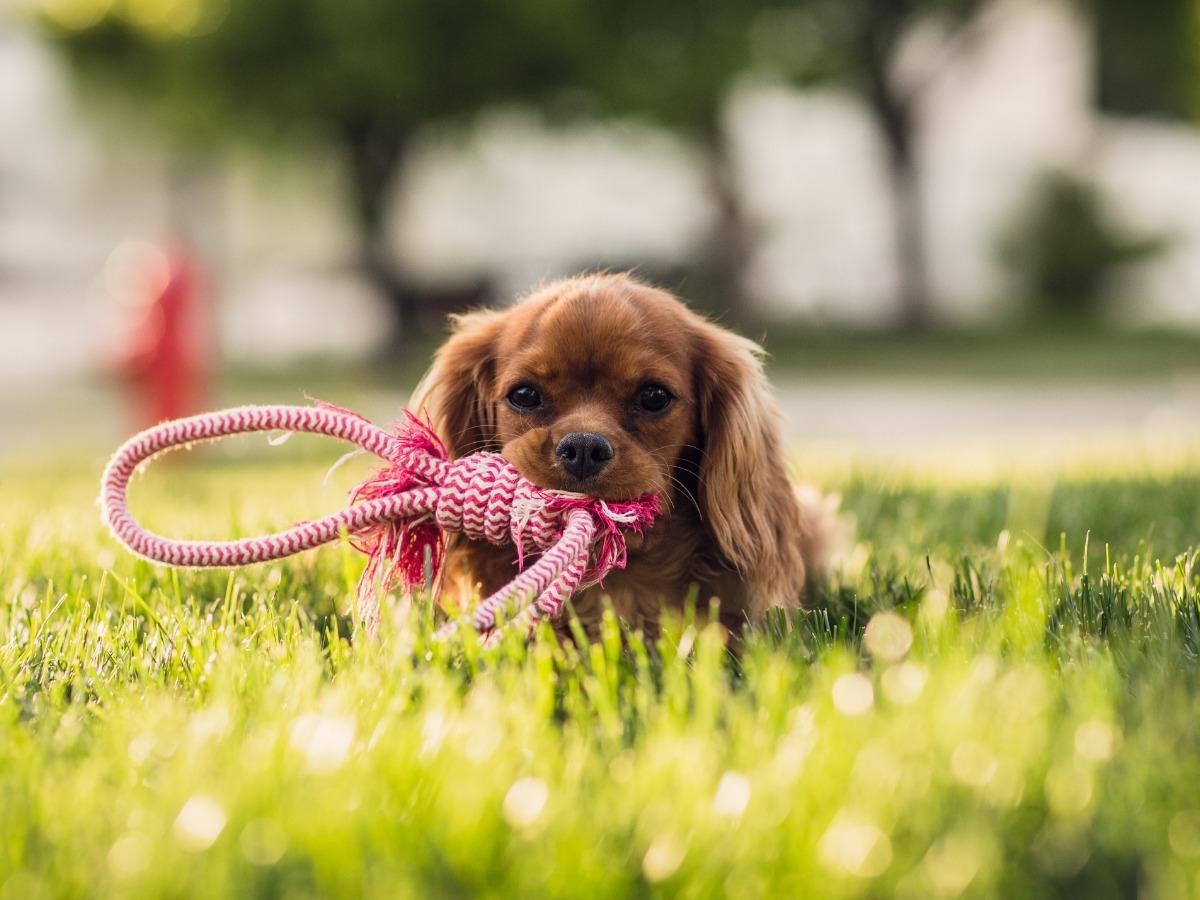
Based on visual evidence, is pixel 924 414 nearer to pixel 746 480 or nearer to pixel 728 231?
pixel 728 231

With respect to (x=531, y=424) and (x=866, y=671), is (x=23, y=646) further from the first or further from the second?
(x=866, y=671)

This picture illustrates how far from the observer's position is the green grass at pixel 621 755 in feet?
4.72

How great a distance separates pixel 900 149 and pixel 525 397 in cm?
1668

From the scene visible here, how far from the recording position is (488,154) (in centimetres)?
2106

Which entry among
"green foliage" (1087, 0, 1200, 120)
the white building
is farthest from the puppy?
the white building

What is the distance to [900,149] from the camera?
18.3 meters

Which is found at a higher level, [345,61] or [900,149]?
[345,61]

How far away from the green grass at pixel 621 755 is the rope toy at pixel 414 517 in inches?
6.1

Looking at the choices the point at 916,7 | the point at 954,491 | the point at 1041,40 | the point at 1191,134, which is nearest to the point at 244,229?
the point at 916,7

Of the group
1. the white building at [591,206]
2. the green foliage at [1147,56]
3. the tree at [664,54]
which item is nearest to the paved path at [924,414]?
the tree at [664,54]

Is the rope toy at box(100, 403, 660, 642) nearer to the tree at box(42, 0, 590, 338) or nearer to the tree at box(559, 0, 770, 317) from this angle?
the tree at box(559, 0, 770, 317)

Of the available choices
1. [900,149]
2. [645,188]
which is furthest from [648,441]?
[645,188]

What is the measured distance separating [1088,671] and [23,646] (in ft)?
6.34

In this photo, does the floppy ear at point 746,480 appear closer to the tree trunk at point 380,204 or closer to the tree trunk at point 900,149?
the tree trunk at point 380,204
